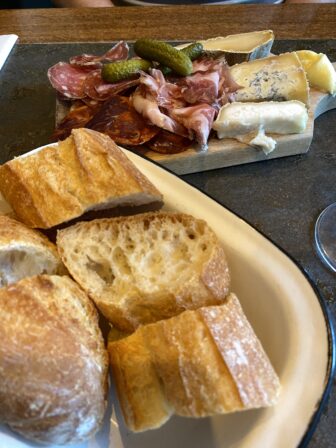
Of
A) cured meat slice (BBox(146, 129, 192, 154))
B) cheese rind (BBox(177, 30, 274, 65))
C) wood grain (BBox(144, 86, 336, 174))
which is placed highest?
cheese rind (BBox(177, 30, 274, 65))

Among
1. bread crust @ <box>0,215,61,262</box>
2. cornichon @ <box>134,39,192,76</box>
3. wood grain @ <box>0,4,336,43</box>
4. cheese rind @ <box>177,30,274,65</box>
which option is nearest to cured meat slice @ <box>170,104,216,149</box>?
cornichon @ <box>134,39,192,76</box>

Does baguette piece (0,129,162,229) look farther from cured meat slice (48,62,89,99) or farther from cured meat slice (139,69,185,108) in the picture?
cured meat slice (48,62,89,99)

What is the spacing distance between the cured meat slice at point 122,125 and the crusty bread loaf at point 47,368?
0.60 m

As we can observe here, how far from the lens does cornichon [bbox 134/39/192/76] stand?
1.30m

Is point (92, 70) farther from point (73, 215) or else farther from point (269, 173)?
point (73, 215)

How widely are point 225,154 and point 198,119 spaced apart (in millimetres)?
115

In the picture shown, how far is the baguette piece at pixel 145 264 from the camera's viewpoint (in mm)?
721

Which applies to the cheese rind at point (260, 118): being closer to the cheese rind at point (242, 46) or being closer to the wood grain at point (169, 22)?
the cheese rind at point (242, 46)

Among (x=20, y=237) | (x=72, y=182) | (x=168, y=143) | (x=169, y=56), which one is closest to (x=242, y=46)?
(x=169, y=56)

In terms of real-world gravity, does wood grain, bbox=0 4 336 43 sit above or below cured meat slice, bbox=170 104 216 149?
above

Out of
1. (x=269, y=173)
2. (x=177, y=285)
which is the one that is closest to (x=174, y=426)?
(x=177, y=285)

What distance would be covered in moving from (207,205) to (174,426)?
1.19 ft

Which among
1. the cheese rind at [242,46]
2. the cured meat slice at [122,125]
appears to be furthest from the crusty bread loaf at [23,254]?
the cheese rind at [242,46]

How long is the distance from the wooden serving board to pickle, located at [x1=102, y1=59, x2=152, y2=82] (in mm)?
254
